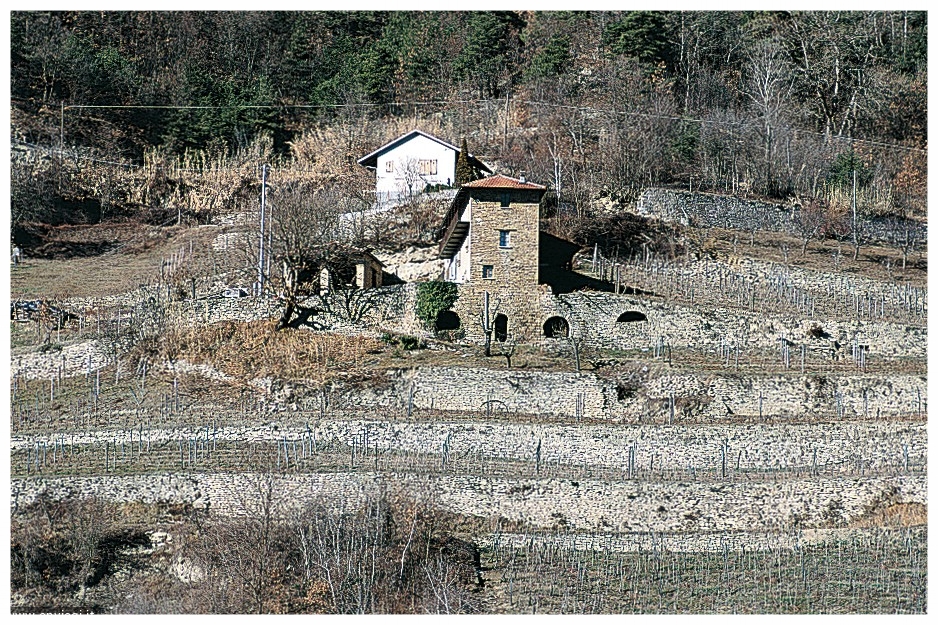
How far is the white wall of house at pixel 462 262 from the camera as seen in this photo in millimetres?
47719

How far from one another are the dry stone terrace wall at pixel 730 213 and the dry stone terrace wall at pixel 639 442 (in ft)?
60.0

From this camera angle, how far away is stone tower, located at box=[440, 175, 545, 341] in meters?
46.8

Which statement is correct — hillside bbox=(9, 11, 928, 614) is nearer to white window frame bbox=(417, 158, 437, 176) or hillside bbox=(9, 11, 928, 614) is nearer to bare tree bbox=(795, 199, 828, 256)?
bare tree bbox=(795, 199, 828, 256)

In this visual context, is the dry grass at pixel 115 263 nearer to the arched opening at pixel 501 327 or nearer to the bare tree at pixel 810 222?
the arched opening at pixel 501 327

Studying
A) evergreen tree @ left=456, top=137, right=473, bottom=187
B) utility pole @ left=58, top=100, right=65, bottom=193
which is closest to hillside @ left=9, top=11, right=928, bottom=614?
utility pole @ left=58, top=100, right=65, bottom=193

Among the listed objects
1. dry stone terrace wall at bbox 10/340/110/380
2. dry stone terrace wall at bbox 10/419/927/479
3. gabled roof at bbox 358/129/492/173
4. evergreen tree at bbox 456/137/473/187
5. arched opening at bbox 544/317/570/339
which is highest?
gabled roof at bbox 358/129/492/173

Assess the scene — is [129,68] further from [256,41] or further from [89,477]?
[89,477]

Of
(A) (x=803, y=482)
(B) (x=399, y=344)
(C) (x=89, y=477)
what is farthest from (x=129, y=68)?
(A) (x=803, y=482)

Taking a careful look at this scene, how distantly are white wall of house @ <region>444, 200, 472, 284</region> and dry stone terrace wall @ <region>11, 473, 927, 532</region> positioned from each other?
495 inches

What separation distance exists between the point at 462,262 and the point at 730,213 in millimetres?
13304

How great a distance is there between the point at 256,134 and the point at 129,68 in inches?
Result: 434

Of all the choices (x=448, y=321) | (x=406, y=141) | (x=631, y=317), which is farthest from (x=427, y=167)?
(x=631, y=317)

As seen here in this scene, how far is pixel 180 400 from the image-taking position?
42.5m

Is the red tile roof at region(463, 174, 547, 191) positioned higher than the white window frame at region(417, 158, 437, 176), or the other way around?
the white window frame at region(417, 158, 437, 176)
